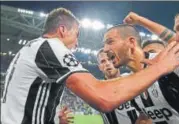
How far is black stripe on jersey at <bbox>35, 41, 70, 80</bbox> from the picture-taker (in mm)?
1689

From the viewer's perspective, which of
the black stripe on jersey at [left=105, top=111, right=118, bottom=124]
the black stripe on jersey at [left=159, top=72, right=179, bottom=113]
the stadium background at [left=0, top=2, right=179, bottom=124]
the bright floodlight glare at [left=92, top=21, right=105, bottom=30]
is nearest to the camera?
the black stripe on jersey at [left=159, top=72, right=179, bottom=113]

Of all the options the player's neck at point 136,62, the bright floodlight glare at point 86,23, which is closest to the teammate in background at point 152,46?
the player's neck at point 136,62

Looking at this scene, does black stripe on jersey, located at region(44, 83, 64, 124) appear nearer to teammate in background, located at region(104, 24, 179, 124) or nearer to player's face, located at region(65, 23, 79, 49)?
player's face, located at region(65, 23, 79, 49)

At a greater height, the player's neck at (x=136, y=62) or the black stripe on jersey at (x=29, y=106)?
the player's neck at (x=136, y=62)

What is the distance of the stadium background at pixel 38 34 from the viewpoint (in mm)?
16812

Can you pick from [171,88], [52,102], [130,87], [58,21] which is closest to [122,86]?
[130,87]

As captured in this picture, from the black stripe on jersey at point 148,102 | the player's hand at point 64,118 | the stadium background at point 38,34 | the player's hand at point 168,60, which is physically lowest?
the player's hand at point 64,118

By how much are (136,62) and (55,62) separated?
1150 mm

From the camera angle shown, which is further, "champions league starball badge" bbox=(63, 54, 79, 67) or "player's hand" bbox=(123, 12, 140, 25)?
"player's hand" bbox=(123, 12, 140, 25)

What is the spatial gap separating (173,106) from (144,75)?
0.91 m

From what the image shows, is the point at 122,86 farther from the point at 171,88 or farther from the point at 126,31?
the point at 126,31

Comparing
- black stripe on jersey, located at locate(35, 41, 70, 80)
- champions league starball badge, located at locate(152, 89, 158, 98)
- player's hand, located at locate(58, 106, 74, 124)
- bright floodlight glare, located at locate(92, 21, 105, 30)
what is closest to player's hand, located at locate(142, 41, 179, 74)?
black stripe on jersey, located at locate(35, 41, 70, 80)

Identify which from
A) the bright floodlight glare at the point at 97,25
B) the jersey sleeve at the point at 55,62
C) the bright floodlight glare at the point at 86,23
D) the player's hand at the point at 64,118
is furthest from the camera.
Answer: the bright floodlight glare at the point at 86,23

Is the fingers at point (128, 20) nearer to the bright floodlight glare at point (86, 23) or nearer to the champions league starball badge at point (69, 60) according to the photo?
the champions league starball badge at point (69, 60)
